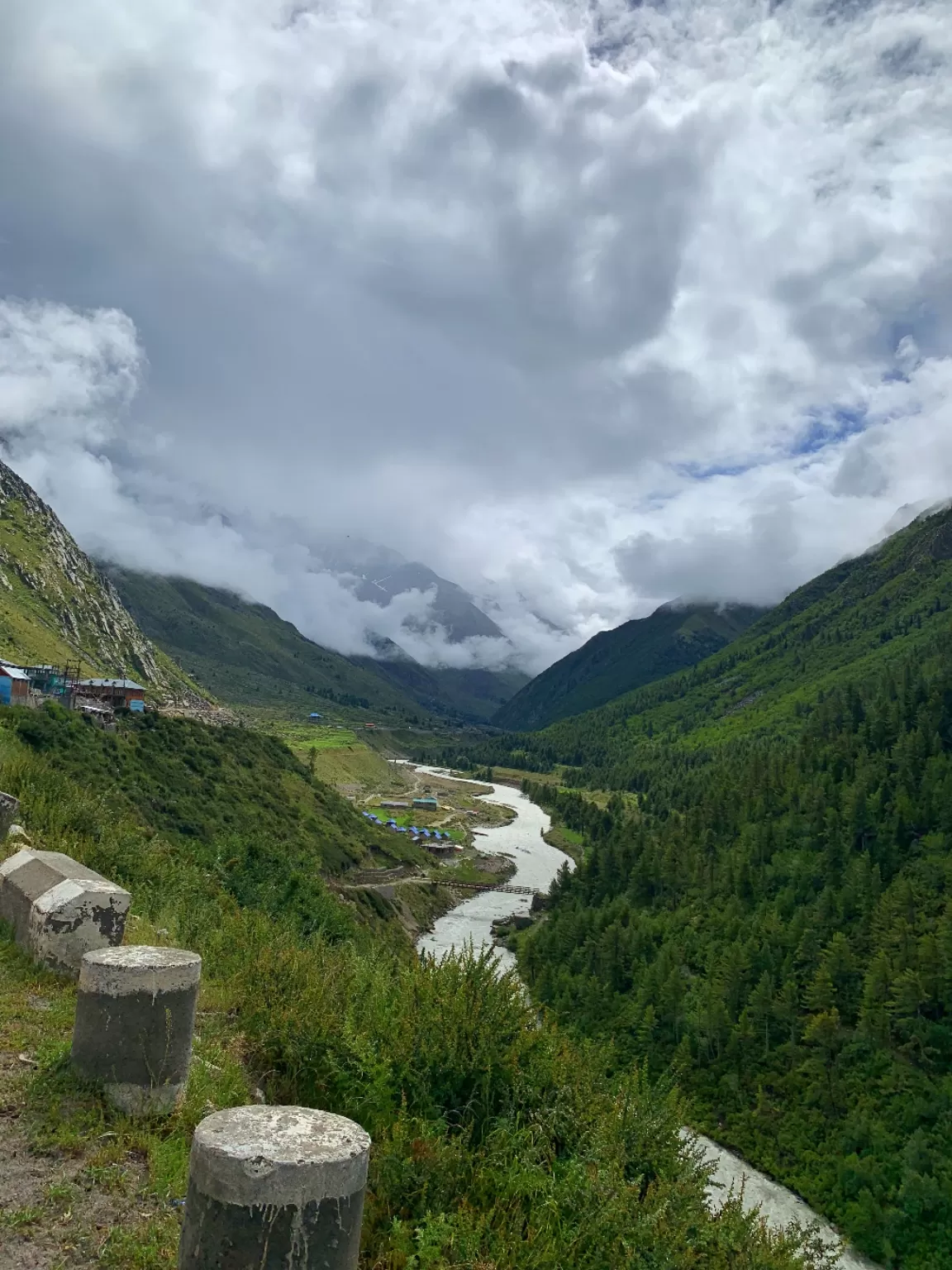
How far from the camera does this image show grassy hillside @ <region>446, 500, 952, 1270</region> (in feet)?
188

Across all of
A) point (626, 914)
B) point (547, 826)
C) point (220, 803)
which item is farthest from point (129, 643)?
point (626, 914)

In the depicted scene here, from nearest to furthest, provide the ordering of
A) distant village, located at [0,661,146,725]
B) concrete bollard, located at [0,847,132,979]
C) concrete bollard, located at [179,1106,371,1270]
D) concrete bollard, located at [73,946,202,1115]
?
concrete bollard, located at [179,1106,371,1270] → concrete bollard, located at [73,946,202,1115] → concrete bollard, located at [0,847,132,979] → distant village, located at [0,661,146,725]

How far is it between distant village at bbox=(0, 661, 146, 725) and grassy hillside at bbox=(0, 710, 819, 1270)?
56272 millimetres

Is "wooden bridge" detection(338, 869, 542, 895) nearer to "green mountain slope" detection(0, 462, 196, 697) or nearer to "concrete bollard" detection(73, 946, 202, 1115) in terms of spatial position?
"green mountain slope" detection(0, 462, 196, 697)

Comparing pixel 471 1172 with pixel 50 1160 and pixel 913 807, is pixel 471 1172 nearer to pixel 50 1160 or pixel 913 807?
pixel 50 1160

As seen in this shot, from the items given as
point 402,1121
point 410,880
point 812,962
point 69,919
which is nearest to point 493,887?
point 410,880

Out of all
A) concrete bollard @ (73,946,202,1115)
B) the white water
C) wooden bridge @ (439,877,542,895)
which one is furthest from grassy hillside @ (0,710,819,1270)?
wooden bridge @ (439,877,542,895)

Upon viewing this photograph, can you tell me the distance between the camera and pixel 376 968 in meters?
14.5

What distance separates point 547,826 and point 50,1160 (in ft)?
638

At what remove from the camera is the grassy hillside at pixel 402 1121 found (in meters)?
7.68

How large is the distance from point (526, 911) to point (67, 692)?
73.1 metres

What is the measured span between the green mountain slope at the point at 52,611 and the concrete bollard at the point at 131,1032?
13281cm

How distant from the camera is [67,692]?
292ft

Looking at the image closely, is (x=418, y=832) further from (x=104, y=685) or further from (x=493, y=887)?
(x=104, y=685)
